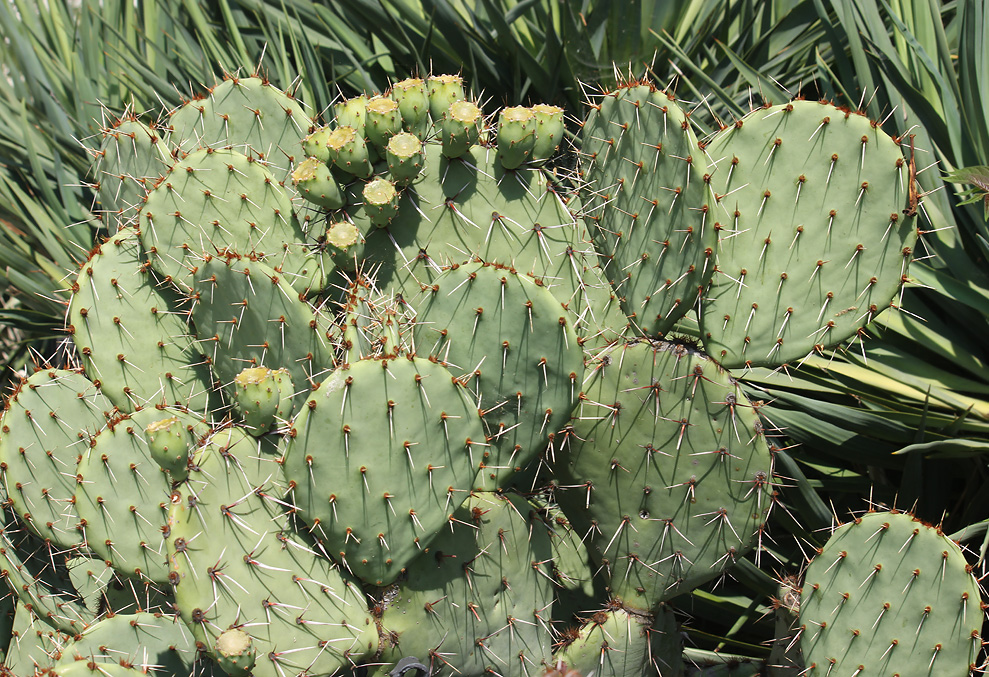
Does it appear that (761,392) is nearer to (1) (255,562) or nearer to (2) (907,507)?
(2) (907,507)

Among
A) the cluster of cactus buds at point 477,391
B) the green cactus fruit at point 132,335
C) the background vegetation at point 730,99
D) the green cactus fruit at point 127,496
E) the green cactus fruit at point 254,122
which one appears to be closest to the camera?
the cluster of cactus buds at point 477,391

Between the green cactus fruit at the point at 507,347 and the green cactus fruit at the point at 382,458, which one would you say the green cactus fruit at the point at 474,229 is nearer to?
the green cactus fruit at the point at 507,347

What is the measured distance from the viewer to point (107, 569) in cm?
215

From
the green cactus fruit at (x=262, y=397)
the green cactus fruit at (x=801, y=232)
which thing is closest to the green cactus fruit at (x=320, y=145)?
the green cactus fruit at (x=262, y=397)

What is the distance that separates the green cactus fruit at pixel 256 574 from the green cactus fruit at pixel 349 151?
57 cm

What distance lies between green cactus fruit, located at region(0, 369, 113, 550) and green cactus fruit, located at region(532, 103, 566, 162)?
1.16 m

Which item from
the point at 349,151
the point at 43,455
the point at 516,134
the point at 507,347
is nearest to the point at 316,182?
the point at 349,151

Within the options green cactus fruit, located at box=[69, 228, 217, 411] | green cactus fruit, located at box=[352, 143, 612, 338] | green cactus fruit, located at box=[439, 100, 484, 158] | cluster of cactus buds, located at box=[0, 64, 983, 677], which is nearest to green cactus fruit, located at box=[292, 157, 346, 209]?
cluster of cactus buds, located at box=[0, 64, 983, 677]

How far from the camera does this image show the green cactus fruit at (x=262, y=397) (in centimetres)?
150

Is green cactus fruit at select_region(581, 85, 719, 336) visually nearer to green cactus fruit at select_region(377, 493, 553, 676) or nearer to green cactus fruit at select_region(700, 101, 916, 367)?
green cactus fruit at select_region(700, 101, 916, 367)

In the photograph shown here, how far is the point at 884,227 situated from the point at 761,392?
52 cm

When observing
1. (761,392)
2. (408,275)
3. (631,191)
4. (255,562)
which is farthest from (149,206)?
(761,392)

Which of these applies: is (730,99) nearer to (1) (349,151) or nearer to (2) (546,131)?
(2) (546,131)

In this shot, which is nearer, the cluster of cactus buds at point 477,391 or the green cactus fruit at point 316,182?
the cluster of cactus buds at point 477,391
